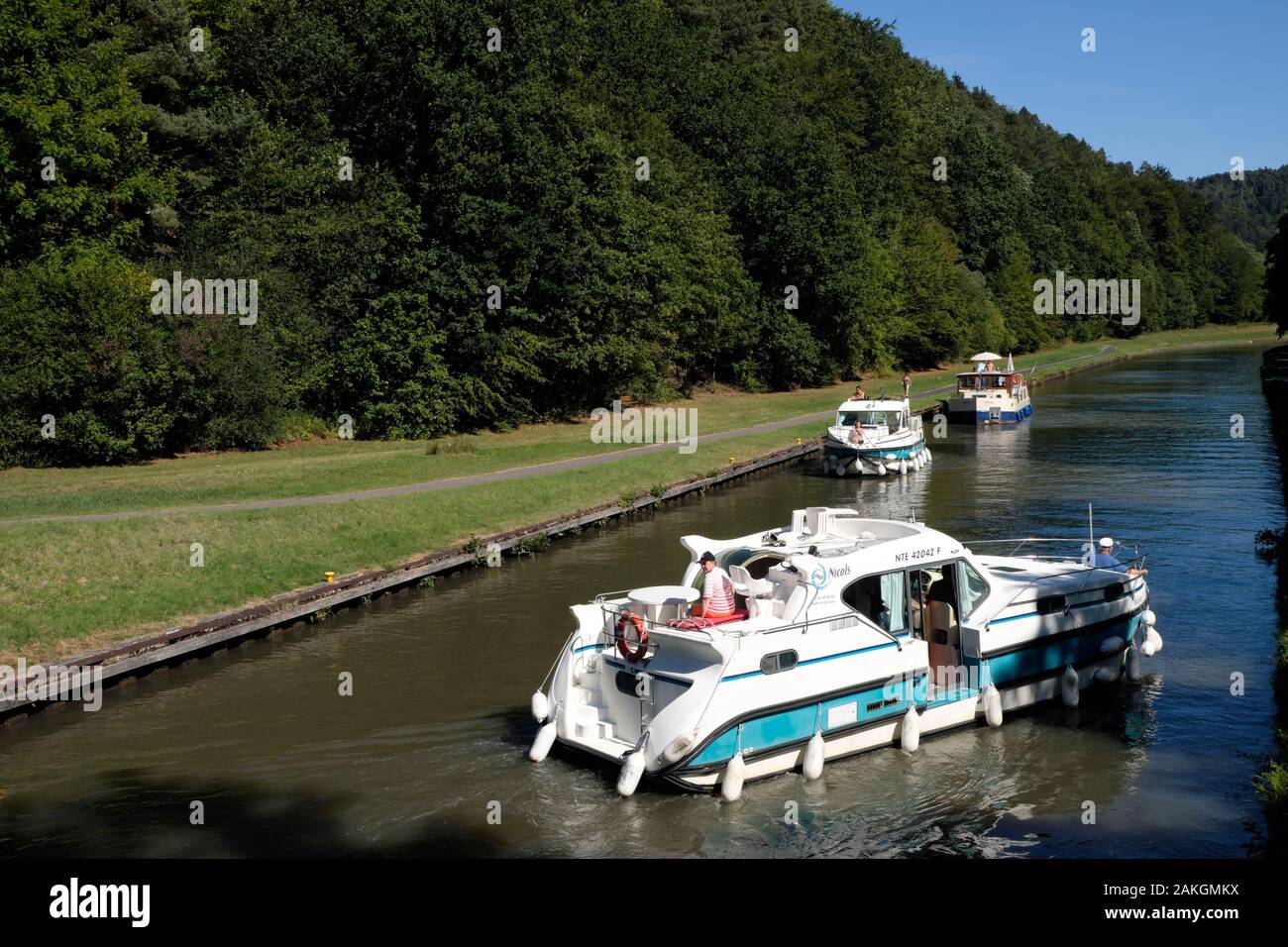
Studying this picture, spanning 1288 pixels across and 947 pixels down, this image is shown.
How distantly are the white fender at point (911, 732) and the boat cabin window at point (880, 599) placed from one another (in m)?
1.34

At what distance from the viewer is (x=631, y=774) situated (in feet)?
52.9

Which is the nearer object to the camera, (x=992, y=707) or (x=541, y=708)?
(x=541, y=708)

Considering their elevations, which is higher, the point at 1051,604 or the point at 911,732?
the point at 1051,604

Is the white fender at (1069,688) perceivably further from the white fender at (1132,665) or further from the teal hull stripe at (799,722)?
the teal hull stripe at (799,722)

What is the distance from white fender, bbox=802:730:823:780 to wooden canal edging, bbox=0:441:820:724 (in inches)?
512

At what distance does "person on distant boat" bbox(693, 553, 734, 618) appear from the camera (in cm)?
1828

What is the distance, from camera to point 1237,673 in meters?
21.5

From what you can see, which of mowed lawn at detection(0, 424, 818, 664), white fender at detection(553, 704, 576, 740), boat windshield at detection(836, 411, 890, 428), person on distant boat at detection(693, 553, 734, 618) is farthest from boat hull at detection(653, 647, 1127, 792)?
boat windshield at detection(836, 411, 890, 428)

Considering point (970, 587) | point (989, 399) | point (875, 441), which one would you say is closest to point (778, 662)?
point (970, 587)

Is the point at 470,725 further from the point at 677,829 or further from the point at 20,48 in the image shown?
the point at 20,48

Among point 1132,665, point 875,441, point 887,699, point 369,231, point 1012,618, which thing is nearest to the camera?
point 887,699

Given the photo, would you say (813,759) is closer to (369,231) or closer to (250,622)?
(250,622)

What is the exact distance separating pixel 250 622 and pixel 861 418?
108ft
